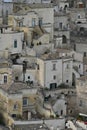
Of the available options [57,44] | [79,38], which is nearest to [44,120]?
[57,44]

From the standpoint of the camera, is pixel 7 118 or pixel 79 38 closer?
pixel 7 118

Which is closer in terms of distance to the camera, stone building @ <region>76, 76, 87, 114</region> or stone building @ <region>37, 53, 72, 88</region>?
stone building @ <region>76, 76, 87, 114</region>

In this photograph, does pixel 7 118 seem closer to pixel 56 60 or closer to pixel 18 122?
pixel 18 122

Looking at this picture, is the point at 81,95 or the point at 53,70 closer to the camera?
the point at 81,95

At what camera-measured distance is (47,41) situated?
172ft

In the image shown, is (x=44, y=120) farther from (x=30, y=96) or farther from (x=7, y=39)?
(x=7, y=39)

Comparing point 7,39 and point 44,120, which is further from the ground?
point 7,39

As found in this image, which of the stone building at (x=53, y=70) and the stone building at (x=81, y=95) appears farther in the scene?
the stone building at (x=53, y=70)

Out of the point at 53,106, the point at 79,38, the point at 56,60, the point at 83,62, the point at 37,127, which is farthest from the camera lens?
the point at 79,38

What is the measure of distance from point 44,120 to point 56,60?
6.75 metres

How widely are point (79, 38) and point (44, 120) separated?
1702 centimetres

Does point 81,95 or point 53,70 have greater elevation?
point 53,70

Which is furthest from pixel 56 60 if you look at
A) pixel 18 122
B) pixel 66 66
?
pixel 18 122

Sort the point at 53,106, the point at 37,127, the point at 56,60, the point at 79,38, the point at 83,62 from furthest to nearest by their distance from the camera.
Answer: the point at 79,38 → the point at 83,62 → the point at 56,60 → the point at 53,106 → the point at 37,127
